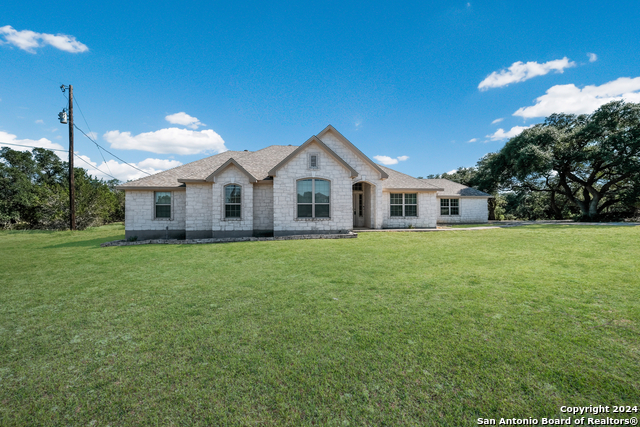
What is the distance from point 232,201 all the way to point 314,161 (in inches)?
195

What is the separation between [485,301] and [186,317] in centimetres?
482

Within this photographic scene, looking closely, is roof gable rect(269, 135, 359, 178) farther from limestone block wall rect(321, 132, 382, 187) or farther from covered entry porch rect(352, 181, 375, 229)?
covered entry porch rect(352, 181, 375, 229)

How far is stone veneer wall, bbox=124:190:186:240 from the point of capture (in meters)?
14.6

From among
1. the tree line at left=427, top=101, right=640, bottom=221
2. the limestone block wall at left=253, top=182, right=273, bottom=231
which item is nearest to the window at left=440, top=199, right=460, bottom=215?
the tree line at left=427, top=101, right=640, bottom=221

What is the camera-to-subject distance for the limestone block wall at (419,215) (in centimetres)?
1850

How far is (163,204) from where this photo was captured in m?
15.0

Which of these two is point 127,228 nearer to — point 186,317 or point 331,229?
point 331,229

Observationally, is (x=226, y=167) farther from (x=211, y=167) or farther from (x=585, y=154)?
(x=585, y=154)

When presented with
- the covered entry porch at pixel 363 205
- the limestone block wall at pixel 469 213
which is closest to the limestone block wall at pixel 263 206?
the covered entry porch at pixel 363 205

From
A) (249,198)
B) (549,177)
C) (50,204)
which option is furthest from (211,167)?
(549,177)

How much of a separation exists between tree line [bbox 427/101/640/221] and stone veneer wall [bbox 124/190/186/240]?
97.3 ft

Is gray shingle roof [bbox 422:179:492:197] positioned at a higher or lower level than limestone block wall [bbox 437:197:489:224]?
higher

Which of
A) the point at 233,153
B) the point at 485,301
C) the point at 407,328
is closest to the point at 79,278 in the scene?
the point at 407,328

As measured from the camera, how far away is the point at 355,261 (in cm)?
797
